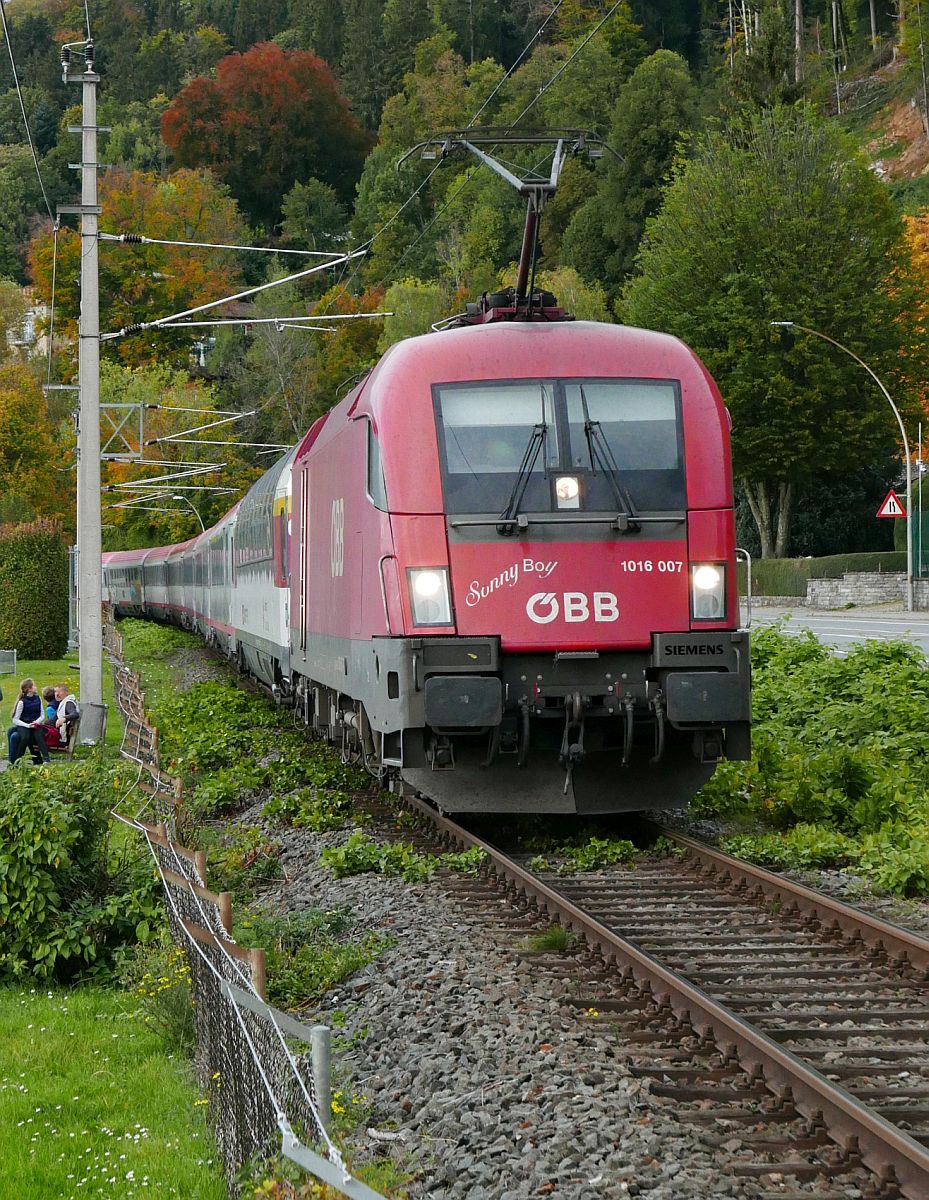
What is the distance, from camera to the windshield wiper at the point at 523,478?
10406 mm

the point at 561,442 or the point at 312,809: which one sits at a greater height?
the point at 561,442

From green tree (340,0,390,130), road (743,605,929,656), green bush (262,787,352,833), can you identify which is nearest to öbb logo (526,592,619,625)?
green bush (262,787,352,833)

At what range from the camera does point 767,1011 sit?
23.0ft

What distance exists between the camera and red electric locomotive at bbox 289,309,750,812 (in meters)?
10.4

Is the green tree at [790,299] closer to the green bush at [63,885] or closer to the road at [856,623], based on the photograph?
the road at [856,623]

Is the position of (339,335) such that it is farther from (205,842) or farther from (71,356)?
(205,842)

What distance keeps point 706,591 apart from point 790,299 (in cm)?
4557

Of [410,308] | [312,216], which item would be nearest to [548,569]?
[410,308]

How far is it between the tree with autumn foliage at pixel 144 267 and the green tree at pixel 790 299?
30.8 m

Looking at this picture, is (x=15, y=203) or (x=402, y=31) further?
(x=402, y=31)

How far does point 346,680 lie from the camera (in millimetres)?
12594

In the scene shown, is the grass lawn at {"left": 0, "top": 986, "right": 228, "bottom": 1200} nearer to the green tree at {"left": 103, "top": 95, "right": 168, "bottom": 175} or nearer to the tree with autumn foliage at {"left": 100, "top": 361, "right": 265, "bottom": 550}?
the tree with autumn foliage at {"left": 100, "top": 361, "right": 265, "bottom": 550}

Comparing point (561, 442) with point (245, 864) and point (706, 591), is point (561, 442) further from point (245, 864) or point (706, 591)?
point (245, 864)

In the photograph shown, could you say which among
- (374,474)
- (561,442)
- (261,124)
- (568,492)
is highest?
(261,124)
